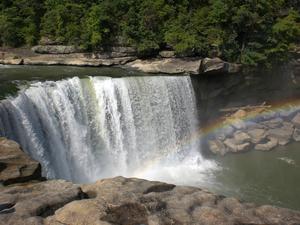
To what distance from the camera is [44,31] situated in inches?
880

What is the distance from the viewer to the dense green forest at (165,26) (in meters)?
20.6

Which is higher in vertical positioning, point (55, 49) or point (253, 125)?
point (55, 49)

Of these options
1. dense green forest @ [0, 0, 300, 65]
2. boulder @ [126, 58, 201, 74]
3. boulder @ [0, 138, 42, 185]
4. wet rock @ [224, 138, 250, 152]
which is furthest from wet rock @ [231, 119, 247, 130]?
boulder @ [0, 138, 42, 185]

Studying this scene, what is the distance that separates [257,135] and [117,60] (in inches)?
304

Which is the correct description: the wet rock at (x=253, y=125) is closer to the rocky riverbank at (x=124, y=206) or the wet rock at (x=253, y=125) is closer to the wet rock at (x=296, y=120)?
the wet rock at (x=296, y=120)

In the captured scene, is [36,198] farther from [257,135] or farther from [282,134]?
[282,134]

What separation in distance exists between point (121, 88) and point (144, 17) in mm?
6664

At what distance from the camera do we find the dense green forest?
20.6 m

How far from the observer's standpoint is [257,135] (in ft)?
64.3

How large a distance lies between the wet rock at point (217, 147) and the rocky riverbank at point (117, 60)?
128 inches

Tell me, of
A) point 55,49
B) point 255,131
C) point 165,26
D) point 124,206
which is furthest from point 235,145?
point 124,206

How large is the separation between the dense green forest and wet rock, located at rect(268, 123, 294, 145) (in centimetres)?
350

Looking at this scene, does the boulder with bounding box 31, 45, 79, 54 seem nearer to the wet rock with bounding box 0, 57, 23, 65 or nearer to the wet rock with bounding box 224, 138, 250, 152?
the wet rock with bounding box 0, 57, 23, 65


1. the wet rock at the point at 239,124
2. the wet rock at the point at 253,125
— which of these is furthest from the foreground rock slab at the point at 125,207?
the wet rock at the point at 253,125
